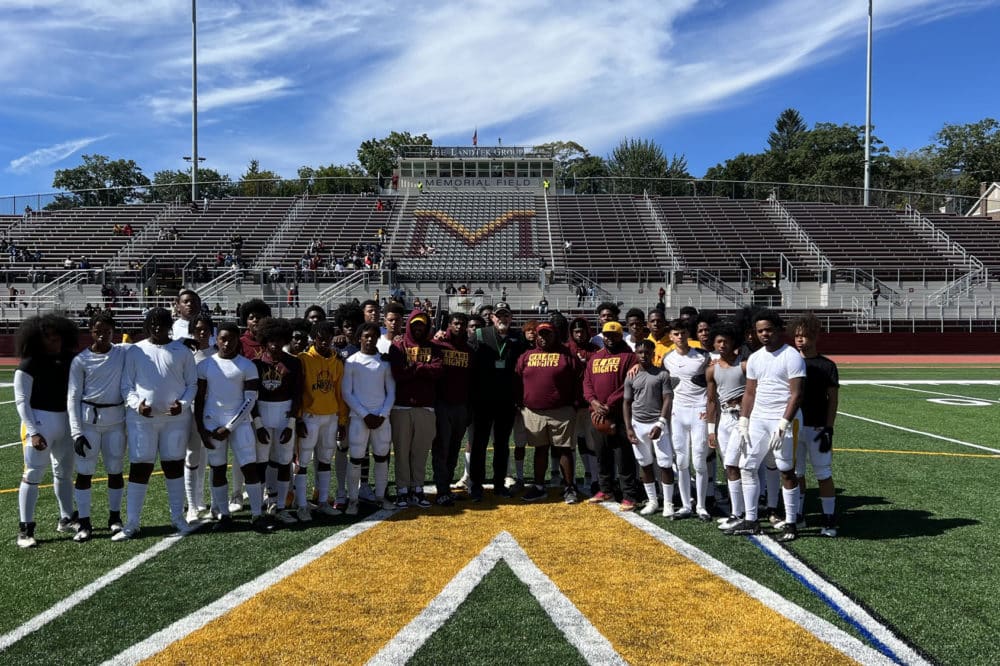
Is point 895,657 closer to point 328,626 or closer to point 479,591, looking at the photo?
point 479,591

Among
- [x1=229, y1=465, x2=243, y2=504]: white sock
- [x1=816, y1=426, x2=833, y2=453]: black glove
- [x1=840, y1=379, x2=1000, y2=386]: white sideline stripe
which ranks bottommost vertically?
[x1=840, y1=379, x2=1000, y2=386]: white sideline stripe

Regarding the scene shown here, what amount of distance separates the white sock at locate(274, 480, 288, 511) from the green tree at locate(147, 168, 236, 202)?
4374cm

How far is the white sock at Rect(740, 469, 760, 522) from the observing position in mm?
5676

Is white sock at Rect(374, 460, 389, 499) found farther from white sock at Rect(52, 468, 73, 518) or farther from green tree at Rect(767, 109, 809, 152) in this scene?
green tree at Rect(767, 109, 809, 152)

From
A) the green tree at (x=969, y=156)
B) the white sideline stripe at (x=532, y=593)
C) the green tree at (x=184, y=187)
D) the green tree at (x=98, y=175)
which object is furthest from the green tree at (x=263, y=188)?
the green tree at (x=969, y=156)

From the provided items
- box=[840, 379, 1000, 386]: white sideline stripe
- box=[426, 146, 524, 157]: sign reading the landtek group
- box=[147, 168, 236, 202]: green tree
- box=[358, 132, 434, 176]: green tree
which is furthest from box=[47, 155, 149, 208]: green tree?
box=[840, 379, 1000, 386]: white sideline stripe

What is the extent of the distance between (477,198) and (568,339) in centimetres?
3774

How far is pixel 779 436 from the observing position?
5391 mm

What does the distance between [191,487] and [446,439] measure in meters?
2.37

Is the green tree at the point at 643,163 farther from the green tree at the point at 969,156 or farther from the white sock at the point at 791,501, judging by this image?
the white sock at the point at 791,501

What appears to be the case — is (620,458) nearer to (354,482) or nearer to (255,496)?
(354,482)

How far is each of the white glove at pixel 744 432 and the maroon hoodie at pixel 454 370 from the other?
2582 mm

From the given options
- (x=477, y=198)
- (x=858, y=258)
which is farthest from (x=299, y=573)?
(x=477, y=198)

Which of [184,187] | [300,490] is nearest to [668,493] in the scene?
[300,490]
